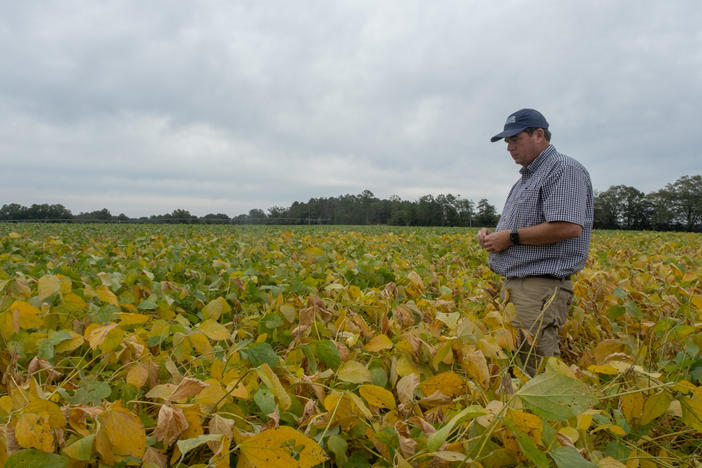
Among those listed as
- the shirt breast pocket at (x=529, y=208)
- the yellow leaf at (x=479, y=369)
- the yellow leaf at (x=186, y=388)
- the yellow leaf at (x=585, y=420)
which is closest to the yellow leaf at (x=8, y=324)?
the yellow leaf at (x=186, y=388)

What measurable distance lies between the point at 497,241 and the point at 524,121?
2.75 ft

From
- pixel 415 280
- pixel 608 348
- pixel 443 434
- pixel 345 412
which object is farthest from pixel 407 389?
pixel 415 280

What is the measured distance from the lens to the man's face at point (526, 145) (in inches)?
106

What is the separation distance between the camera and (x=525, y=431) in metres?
0.81

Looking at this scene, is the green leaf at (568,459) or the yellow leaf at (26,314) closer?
the green leaf at (568,459)

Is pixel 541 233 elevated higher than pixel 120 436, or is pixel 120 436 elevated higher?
pixel 541 233

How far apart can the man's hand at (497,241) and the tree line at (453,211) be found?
46.6 metres

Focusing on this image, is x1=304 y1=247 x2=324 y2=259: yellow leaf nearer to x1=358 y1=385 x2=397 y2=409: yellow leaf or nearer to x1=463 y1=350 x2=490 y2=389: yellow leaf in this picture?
x1=463 y1=350 x2=490 y2=389: yellow leaf

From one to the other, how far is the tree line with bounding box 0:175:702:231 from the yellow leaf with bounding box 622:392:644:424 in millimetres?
48197

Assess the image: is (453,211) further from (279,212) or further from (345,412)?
(345,412)

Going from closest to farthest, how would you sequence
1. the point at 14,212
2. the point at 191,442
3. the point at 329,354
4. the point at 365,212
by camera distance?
1. the point at 191,442
2. the point at 329,354
3. the point at 14,212
4. the point at 365,212

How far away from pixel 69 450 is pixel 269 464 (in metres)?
0.38

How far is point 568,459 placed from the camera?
2.53 feet

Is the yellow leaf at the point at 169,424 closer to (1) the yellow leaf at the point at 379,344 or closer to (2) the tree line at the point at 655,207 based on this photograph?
(1) the yellow leaf at the point at 379,344
